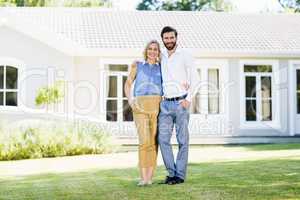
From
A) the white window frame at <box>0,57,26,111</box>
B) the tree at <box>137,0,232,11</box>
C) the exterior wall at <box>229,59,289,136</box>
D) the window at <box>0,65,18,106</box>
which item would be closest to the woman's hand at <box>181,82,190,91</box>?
the white window frame at <box>0,57,26,111</box>

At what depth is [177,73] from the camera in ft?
25.5

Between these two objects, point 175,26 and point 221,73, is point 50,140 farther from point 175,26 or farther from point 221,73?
point 175,26

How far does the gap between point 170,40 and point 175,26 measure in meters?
15.5

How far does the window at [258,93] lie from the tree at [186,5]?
26308 millimetres

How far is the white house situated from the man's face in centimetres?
1074

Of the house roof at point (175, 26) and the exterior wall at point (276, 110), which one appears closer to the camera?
the house roof at point (175, 26)

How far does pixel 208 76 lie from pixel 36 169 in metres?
10.7

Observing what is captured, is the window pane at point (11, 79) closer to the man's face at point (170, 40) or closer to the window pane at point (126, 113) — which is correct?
the window pane at point (126, 113)

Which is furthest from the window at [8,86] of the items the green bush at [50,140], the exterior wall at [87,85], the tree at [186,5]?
the tree at [186,5]

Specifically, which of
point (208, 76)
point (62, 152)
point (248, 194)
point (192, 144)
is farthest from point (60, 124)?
point (248, 194)

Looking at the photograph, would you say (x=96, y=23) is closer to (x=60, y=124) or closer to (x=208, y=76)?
(x=208, y=76)

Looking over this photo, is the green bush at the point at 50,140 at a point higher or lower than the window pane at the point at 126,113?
lower

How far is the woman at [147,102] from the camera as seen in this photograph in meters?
7.62

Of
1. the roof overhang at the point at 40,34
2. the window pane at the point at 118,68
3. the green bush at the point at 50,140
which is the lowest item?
the green bush at the point at 50,140
